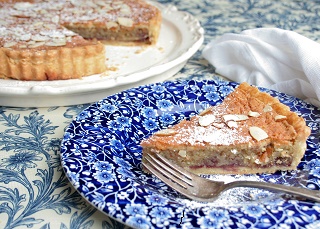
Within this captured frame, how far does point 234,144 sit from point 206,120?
176 mm

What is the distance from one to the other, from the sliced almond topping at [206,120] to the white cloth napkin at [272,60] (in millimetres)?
592

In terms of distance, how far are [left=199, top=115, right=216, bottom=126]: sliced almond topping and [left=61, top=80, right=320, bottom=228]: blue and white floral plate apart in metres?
0.23

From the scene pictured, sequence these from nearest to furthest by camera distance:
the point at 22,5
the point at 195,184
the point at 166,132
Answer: the point at 195,184
the point at 166,132
the point at 22,5

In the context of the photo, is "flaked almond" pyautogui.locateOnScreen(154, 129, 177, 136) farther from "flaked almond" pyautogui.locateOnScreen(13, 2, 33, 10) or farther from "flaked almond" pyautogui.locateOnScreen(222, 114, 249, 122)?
"flaked almond" pyautogui.locateOnScreen(13, 2, 33, 10)

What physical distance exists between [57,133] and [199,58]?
1.15 metres

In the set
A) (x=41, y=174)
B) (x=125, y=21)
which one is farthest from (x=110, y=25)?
(x=41, y=174)

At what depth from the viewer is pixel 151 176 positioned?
189 centimetres

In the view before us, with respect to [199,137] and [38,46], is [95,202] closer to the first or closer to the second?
[199,137]

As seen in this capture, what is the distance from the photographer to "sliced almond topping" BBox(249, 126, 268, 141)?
195cm

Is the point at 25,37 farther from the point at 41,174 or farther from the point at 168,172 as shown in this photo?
the point at 168,172

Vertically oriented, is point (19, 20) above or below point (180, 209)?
below

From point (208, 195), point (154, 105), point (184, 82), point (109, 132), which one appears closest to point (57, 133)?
point (109, 132)

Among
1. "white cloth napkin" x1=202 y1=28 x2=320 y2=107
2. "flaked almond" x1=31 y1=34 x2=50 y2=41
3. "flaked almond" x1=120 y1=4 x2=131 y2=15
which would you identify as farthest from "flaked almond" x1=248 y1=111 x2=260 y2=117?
"flaked almond" x1=120 y1=4 x2=131 y2=15

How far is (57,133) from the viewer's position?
7.41 feet
